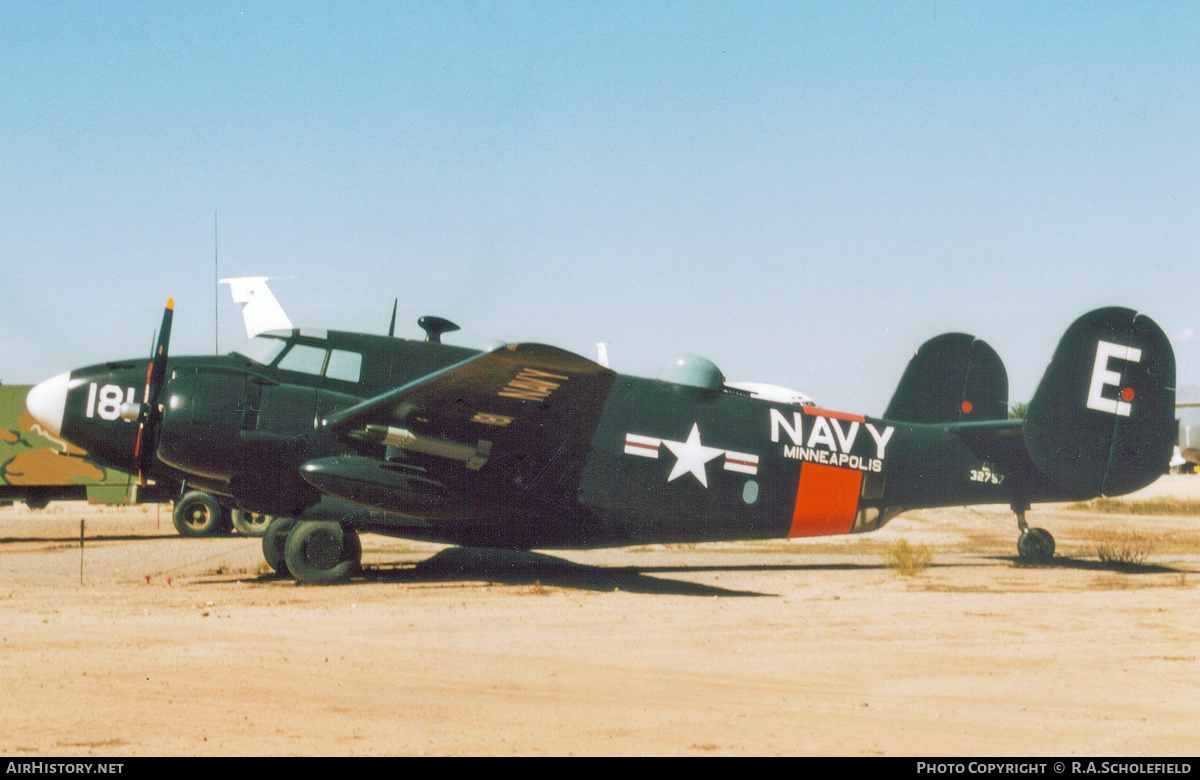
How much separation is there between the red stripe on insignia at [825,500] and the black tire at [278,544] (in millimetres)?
6918

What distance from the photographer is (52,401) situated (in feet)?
36.4

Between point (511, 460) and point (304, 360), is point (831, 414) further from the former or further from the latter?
point (304, 360)

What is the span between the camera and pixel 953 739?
4695 millimetres

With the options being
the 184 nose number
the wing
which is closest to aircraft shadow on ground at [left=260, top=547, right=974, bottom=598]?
the wing

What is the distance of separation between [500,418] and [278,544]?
370 cm

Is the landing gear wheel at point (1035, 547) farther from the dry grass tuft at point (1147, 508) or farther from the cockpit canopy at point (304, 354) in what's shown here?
the dry grass tuft at point (1147, 508)

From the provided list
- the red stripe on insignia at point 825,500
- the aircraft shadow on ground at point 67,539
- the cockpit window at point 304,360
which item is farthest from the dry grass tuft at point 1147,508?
the aircraft shadow on ground at point 67,539

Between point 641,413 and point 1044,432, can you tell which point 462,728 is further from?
point 1044,432

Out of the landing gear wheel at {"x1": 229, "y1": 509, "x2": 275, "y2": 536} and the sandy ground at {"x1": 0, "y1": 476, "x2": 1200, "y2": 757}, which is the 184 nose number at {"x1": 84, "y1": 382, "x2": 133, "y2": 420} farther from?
the landing gear wheel at {"x1": 229, "y1": 509, "x2": 275, "y2": 536}

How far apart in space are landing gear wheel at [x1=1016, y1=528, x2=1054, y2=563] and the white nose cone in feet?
46.3

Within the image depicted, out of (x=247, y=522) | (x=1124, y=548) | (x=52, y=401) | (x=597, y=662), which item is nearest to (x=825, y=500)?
(x=597, y=662)

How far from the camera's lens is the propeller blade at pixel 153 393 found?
34.2 feet

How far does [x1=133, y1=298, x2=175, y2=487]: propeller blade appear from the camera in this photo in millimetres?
10430

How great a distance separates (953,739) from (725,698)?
140 cm
